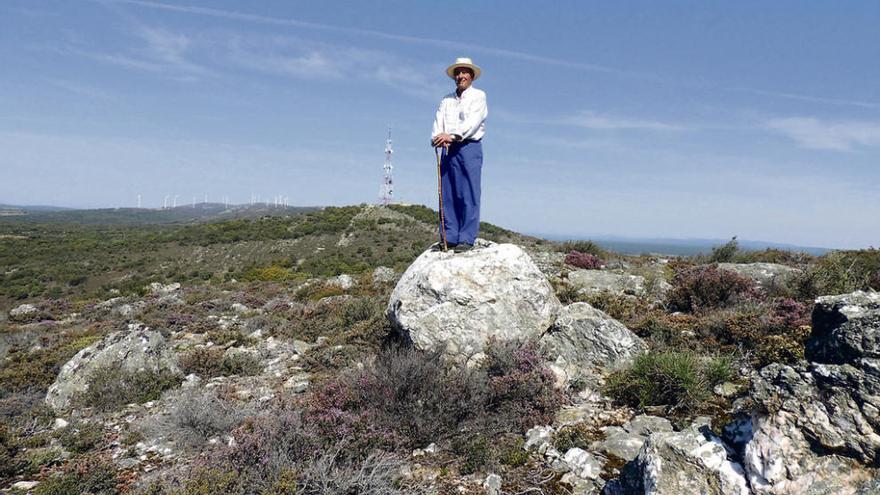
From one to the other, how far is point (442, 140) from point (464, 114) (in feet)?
1.94

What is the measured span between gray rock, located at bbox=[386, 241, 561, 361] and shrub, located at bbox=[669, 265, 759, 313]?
14.7 feet

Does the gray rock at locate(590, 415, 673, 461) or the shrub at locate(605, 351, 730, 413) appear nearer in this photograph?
the gray rock at locate(590, 415, 673, 461)

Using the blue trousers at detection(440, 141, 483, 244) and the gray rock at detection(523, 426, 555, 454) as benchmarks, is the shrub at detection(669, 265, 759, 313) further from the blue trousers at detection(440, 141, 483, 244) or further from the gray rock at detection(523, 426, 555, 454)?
the gray rock at detection(523, 426, 555, 454)

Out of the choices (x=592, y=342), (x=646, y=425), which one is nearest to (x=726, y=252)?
(x=592, y=342)

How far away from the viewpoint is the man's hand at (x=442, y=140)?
731cm

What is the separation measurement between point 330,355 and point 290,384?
974 millimetres

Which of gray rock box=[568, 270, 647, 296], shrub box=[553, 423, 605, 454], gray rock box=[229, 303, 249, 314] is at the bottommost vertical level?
gray rock box=[229, 303, 249, 314]

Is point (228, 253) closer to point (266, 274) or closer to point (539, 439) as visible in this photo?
point (266, 274)

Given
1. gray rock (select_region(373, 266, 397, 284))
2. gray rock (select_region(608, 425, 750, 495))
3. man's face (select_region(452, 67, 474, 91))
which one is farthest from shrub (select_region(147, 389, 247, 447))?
gray rock (select_region(373, 266, 397, 284))

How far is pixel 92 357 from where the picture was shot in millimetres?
8602

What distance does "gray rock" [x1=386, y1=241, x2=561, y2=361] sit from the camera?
21.1 ft

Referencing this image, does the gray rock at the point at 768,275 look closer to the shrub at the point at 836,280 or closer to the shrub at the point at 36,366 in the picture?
the shrub at the point at 836,280

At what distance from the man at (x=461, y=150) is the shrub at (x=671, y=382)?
3321 millimetres

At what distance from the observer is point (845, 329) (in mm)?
3555
